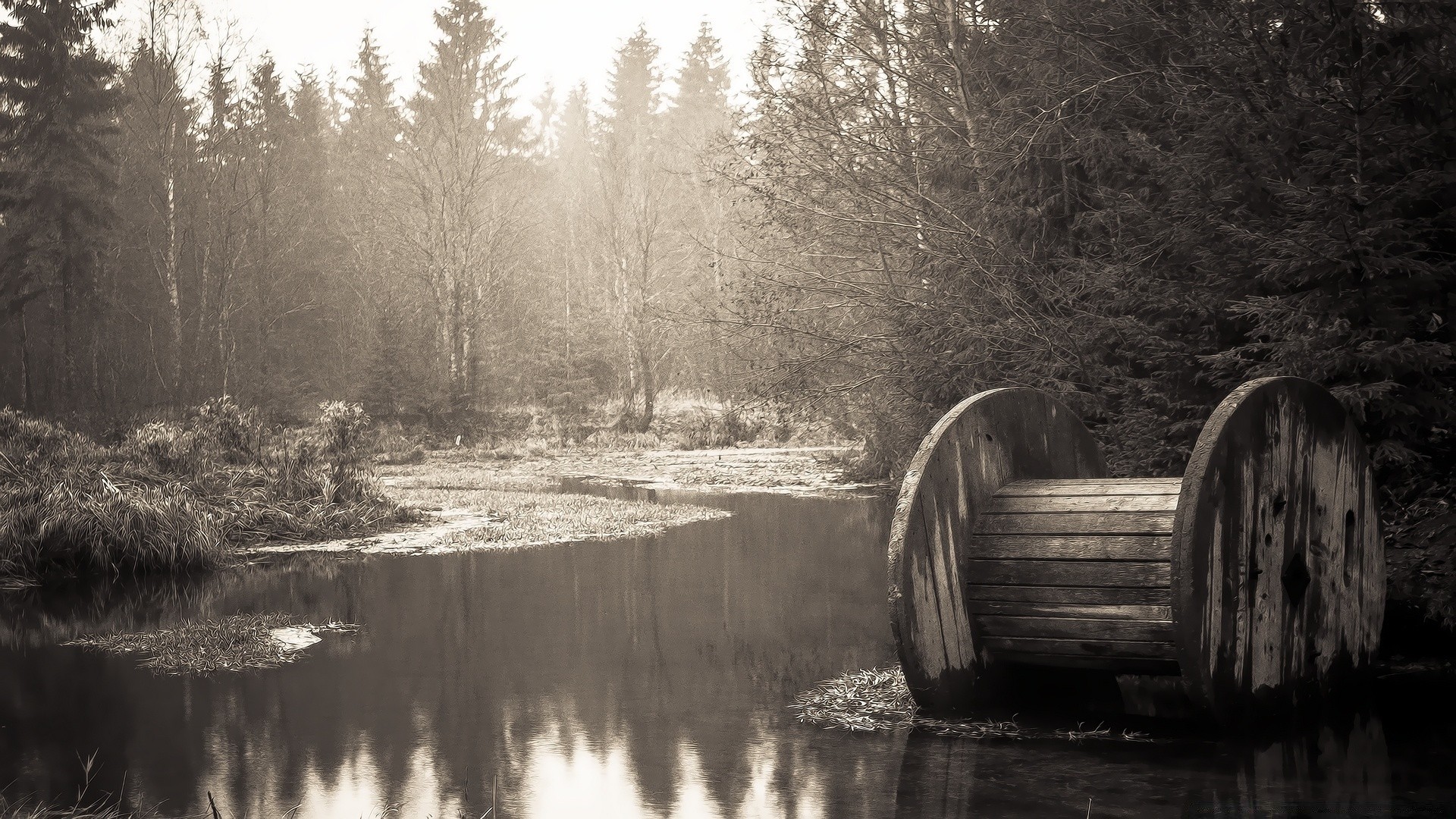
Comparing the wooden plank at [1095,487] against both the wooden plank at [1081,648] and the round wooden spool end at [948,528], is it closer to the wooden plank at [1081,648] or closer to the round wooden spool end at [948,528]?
the round wooden spool end at [948,528]

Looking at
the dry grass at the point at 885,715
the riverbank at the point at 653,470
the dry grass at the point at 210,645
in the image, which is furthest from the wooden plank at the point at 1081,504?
the riverbank at the point at 653,470

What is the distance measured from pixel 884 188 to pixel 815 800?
33.7 feet

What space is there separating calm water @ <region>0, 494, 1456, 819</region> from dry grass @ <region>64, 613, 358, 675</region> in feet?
0.69

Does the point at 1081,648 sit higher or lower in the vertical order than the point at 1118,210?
lower

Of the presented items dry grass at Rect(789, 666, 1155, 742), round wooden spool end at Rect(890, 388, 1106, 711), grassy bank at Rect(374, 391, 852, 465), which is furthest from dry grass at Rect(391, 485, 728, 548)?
→ grassy bank at Rect(374, 391, 852, 465)

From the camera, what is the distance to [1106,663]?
20.0ft

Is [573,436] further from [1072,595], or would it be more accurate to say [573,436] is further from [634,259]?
[1072,595]

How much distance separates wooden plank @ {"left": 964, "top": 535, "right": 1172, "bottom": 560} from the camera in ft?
19.5

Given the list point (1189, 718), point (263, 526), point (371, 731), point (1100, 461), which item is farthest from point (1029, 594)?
Answer: point (263, 526)

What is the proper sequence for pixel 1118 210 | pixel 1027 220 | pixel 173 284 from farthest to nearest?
pixel 173 284 → pixel 1027 220 → pixel 1118 210

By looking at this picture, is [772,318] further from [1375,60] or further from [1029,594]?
[1029,594]

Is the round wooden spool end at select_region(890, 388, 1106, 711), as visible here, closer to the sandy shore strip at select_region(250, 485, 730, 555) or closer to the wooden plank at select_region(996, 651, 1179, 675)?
the wooden plank at select_region(996, 651, 1179, 675)

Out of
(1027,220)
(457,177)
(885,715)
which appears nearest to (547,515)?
(1027,220)

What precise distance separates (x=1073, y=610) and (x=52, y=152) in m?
35.2
